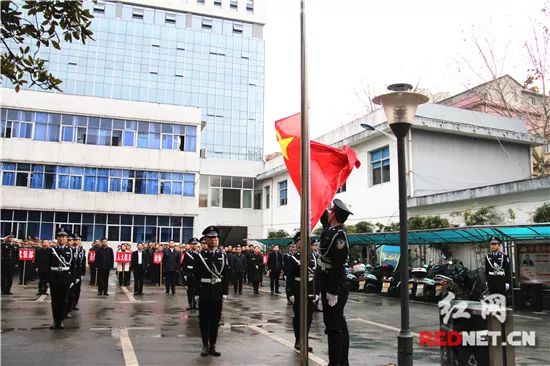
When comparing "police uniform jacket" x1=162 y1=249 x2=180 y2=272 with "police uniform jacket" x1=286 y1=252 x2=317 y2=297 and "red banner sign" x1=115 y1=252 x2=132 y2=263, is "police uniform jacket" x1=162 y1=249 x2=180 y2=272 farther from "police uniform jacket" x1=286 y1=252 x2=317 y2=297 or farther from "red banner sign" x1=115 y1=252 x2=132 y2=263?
"police uniform jacket" x1=286 y1=252 x2=317 y2=297

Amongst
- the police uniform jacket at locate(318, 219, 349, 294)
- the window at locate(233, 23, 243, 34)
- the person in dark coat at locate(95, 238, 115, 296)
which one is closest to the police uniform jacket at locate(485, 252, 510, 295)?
the police uniform jacket at locate(318, 219, 349, 294)

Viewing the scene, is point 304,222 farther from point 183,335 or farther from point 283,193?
point 283,193

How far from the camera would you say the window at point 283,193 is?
120ft

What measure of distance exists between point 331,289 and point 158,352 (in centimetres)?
311

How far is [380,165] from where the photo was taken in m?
25.7

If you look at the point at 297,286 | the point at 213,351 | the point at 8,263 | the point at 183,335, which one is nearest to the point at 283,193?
the point at 8,263

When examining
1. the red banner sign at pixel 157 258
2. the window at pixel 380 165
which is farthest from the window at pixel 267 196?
the red banner sign at pixel 157 258

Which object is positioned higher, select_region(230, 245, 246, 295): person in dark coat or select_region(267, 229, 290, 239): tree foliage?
select_region(267, 229, 290, 239): tree foliage

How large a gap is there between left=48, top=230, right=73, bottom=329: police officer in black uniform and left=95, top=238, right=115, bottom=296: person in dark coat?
817cm

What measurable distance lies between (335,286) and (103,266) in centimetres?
1406

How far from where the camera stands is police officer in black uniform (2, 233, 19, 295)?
18.1 metres

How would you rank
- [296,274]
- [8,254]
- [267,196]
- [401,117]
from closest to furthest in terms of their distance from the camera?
[401,117] → [296,274] → [8,254] → [267,196]

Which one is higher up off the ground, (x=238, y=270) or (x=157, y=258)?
(x=157, y=258)

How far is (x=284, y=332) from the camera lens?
1012 cm
